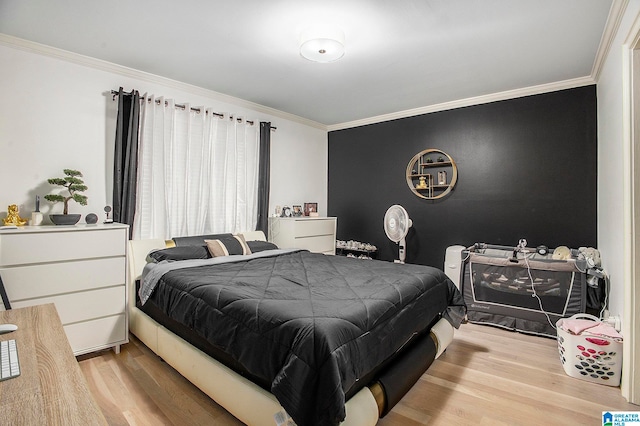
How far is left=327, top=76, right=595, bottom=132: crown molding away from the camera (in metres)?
3.47

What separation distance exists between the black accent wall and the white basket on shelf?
1.51 meters

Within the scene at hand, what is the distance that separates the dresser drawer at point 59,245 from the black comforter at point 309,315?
0.56m

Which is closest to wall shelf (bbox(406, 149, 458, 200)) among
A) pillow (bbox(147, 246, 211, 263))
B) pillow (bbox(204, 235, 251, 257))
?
pillow (bbox(204, 235, 251, 257))

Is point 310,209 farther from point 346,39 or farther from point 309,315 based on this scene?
point 309,315

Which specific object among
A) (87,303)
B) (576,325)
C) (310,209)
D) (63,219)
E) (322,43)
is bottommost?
(576,325)

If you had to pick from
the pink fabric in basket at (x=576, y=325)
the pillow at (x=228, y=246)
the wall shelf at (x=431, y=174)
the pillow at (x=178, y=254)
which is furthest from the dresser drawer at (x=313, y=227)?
the pink fabric in basket at (x=576, y=325)

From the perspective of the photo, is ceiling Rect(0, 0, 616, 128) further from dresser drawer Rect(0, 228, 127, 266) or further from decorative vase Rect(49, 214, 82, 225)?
dresser drawer Rect(0, 228, 127, 266)

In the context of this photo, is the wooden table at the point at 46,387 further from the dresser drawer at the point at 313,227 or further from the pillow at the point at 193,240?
the dresser drawer at the point at 313,227

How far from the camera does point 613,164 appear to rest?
262 centimetres

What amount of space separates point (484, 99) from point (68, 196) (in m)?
4.69

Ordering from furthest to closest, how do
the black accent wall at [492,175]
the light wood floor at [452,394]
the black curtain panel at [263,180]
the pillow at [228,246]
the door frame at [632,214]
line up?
the black curtain panel at [263,180] → the black accent wall at [492,175] → the pillow at [228,246] → the door frame at [632,214] → the light wood floor at [452,394]

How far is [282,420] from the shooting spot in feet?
4.82

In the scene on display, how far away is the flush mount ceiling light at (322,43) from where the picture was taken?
243cm

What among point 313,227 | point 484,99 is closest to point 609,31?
point 484,99
